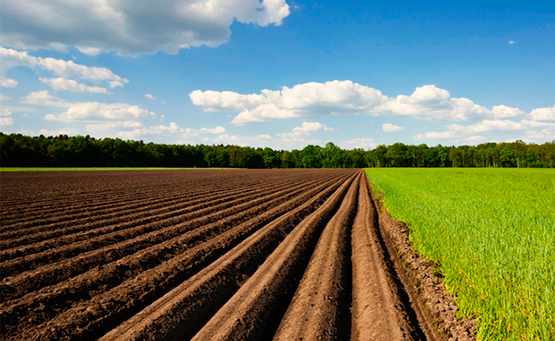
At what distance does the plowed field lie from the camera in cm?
373

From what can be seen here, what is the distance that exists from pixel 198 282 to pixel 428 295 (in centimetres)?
380

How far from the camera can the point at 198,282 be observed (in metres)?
4.99

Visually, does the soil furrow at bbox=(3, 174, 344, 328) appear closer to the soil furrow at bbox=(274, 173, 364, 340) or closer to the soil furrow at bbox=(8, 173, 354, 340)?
the soil furrow at bbox=(8, 173, 354, 340)

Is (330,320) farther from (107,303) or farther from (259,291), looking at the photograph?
(107,303)

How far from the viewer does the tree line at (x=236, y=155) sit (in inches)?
2741

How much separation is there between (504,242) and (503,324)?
298 cm

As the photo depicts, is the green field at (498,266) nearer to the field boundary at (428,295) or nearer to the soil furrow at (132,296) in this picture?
the field boundary at (428,295)

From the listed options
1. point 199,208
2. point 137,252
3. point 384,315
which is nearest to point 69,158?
point 199,208

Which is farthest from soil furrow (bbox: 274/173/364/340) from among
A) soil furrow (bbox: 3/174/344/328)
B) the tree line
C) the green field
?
the tree line

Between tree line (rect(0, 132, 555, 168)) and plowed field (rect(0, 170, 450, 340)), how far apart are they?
7663cm

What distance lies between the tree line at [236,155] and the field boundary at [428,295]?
270 ft

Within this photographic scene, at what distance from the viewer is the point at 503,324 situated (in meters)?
3.27

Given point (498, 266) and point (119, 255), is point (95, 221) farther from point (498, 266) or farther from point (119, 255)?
point (498, 266)

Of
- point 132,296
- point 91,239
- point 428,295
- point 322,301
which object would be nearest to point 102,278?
point 132,296
